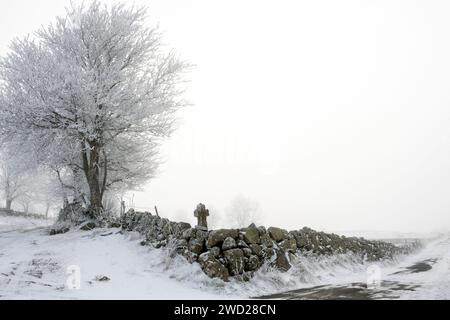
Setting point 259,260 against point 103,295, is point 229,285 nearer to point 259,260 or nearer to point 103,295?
point 259,260

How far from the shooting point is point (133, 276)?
332 inches

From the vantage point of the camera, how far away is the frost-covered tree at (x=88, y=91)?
1339 cm

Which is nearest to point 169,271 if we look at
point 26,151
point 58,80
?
point 58,80

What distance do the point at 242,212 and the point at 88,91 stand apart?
5463cm

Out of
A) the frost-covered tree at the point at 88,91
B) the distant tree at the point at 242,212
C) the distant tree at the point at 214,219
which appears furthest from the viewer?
the distant tree at the point at 214,219

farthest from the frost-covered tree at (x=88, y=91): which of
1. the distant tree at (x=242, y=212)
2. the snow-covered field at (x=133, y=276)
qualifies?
the distant tree at (x=242, y=212)

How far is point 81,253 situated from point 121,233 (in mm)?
2650

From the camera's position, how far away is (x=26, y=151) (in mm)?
14945

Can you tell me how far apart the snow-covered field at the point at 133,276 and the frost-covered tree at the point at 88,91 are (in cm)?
427

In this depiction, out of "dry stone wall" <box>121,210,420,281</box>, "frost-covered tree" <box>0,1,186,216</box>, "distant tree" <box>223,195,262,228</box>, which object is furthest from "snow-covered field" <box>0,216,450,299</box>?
"distant tree" <box>223,195,262,228</box>

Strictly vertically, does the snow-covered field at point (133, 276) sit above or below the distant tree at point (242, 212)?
below

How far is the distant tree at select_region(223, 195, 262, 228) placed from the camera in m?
65.1

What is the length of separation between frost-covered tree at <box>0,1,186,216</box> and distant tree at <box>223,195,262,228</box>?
49.8m

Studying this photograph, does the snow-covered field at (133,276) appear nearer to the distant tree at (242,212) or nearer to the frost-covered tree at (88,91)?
the frost-covered tree at (88,91)
